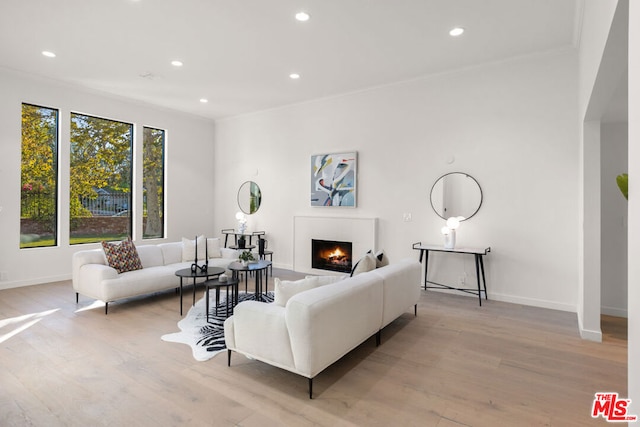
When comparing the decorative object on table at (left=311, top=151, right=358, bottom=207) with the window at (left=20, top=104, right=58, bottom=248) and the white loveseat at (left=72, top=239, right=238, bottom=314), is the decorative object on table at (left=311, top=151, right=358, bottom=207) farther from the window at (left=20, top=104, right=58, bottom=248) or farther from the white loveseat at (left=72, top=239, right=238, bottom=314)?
the window at (left=20, top=104, right=58, bottom=248)

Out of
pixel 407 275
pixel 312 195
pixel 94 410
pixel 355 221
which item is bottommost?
pixel 94 410

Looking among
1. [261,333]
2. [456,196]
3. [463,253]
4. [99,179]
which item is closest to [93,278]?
[99,179]

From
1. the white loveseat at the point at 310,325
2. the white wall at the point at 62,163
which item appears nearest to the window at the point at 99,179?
the white wall at the point at 62,163

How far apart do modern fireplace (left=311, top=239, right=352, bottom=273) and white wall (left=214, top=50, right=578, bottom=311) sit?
567mm

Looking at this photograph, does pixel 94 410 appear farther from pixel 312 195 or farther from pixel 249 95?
pixel 249 95

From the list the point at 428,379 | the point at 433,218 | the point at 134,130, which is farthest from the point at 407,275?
the point at 134,130

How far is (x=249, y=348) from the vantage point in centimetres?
261

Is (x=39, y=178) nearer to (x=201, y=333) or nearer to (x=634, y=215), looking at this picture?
(x=201, y=333)

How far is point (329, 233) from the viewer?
6.17 metres

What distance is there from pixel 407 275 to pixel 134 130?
5899 millimetres

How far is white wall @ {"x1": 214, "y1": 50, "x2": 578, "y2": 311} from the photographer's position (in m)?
4.29

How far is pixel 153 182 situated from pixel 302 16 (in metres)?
4.92

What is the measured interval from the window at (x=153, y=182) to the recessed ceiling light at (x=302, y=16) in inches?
182

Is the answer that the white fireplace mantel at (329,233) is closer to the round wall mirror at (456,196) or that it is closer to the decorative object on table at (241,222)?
the round wall mirror at (456,196)
